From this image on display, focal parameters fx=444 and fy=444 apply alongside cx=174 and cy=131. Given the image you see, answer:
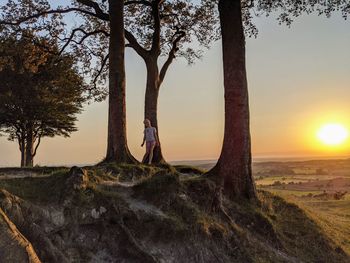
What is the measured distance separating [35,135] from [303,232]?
30.6 m

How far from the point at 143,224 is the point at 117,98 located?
26.7 feet

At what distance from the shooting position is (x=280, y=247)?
12.3 metres

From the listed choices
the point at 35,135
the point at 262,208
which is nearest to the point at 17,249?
the point at 262,208

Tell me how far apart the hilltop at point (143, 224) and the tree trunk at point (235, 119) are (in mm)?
753

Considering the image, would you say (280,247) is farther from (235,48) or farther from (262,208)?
(235,48)

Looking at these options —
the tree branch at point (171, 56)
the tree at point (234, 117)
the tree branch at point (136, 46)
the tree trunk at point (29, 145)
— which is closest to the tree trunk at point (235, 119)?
the tree at point (234, 117)

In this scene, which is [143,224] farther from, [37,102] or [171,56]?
[37,102]

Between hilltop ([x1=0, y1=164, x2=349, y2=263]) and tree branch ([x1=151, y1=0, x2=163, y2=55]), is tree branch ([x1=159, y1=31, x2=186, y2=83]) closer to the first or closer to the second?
tree branch ([x1=151, y1=0, x2=163, y2=55])

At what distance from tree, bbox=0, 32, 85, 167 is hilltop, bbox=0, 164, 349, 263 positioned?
18904 millimetres

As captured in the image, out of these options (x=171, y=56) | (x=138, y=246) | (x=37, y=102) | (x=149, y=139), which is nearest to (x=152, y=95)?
(x=149, y=139)

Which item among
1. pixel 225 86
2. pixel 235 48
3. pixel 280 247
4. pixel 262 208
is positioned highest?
pixel 235 48

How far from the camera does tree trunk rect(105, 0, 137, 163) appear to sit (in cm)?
1739

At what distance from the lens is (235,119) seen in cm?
1438

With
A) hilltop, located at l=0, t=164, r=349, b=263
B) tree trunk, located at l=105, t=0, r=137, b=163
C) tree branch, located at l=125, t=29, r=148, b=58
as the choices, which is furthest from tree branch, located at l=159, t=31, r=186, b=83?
hilltop, located at l=0, t=164, r=349, b=263
